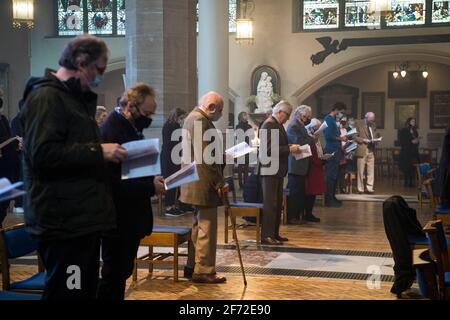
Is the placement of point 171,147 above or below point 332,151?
above

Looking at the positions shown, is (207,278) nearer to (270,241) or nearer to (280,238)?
(270,241)

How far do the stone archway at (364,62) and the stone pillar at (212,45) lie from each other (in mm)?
6097

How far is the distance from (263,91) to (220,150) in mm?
12099

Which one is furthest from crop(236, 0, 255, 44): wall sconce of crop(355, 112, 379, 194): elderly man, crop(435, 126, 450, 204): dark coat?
crop(435, 126, 450, 204): dark coat

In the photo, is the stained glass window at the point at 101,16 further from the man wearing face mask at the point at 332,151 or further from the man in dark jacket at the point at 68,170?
the man in dark jacket at the point at 68,170

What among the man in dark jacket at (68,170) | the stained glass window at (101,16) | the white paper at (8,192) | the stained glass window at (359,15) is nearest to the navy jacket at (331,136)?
the stained glass window at (359,15)

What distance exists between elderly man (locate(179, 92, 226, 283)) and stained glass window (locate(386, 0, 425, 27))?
12399mm

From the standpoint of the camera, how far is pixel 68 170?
112 inches

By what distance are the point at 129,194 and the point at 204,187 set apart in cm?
180

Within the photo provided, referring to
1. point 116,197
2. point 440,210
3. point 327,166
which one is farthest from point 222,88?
point 116,197

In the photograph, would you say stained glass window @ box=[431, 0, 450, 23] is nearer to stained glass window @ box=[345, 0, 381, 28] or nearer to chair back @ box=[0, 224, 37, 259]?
stained glass window @ box=[345, 0, 381, 28]

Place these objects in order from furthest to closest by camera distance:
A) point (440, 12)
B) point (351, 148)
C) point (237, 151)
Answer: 1. point (440, 12)
2. point (351, 148)
3. point (237, 151)

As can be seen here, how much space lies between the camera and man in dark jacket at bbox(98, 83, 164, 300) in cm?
381

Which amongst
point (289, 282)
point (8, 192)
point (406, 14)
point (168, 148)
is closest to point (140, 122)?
point (8, 192)
